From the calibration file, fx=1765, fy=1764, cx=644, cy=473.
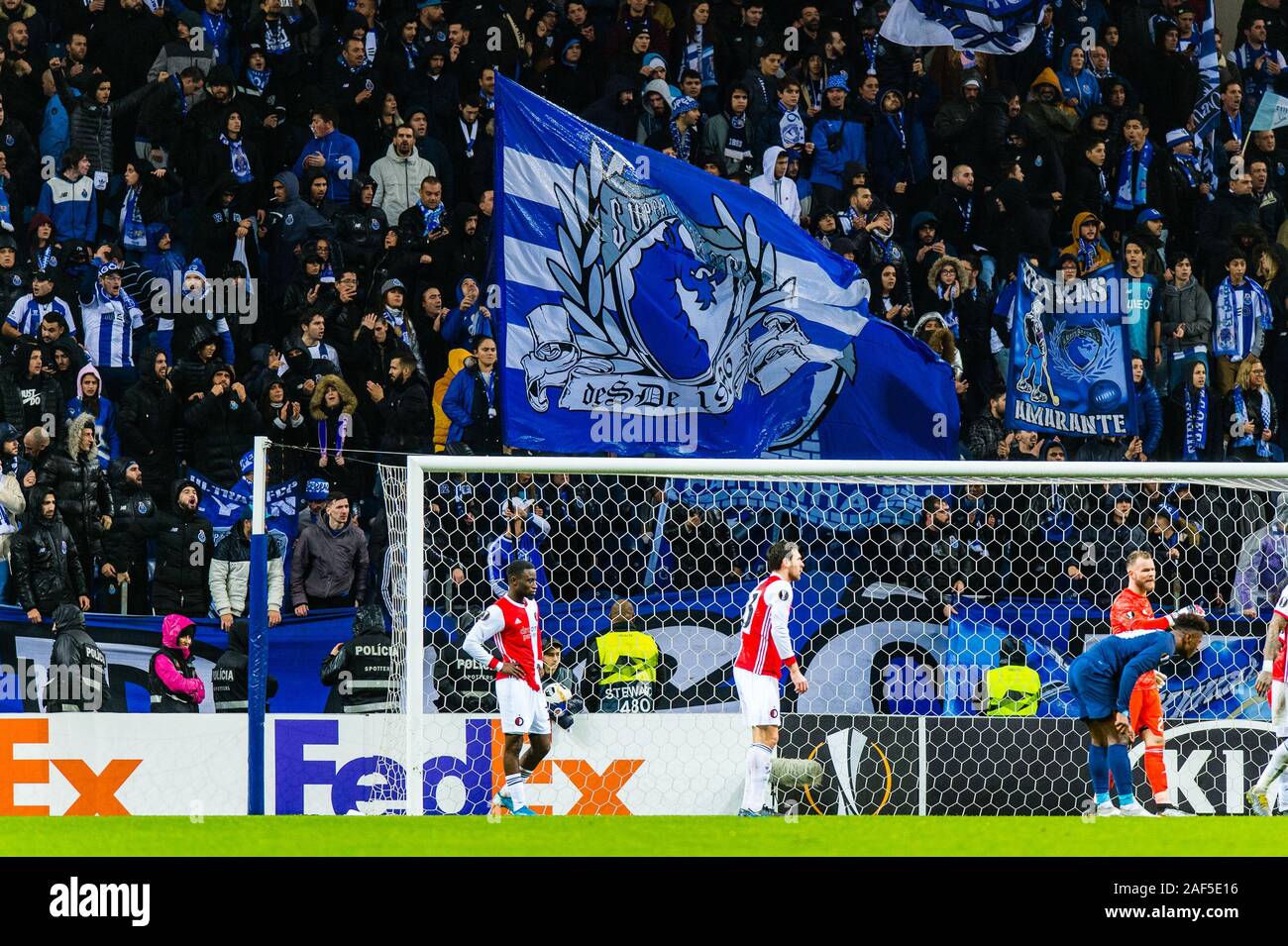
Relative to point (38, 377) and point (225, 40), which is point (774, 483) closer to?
point (38, 377)

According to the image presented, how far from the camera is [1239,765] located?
11664 millimetres

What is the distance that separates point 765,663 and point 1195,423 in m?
6.30

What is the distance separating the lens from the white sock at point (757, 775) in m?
9.95

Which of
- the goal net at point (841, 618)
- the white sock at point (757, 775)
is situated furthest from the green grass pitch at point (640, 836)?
the goal net at point (841, 618)

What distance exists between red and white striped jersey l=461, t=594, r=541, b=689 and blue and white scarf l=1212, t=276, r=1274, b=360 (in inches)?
299

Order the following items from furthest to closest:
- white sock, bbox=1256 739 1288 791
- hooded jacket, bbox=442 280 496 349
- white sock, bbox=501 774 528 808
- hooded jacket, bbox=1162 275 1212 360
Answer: hooded jacket, bbox=1162 275 1212 360
hooded jacket, bbox=442 280 496 349
white sock, bbox=1256 739 1288 791
white sock, bbox=501 774 528 808

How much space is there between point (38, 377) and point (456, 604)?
364 centimetres

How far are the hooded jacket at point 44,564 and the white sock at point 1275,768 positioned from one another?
26.1 ft

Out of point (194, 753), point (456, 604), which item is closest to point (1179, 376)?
point (456, 604)

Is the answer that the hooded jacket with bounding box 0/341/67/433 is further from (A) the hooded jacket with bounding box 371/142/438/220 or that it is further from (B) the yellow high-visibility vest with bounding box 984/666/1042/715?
(B) the yellow high-visibility vest with bounding box 984/666/1042/715

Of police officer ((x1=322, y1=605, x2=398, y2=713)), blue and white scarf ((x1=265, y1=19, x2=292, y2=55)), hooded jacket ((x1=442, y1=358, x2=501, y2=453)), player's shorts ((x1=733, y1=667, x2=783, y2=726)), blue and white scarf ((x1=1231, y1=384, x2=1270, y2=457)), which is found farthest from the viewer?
blue and white scarf ((x1=265, y1=19, x2=292, y2=55))

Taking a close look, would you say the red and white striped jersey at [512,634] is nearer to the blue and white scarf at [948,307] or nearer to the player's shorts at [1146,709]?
the player's shorts at [1146,709]

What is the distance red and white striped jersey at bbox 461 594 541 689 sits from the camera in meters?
10.4

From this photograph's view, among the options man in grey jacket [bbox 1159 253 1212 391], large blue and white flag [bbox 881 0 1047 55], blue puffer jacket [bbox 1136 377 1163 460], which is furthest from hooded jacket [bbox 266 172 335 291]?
man in grey jacket [bbox 1159 253 1212 391]
